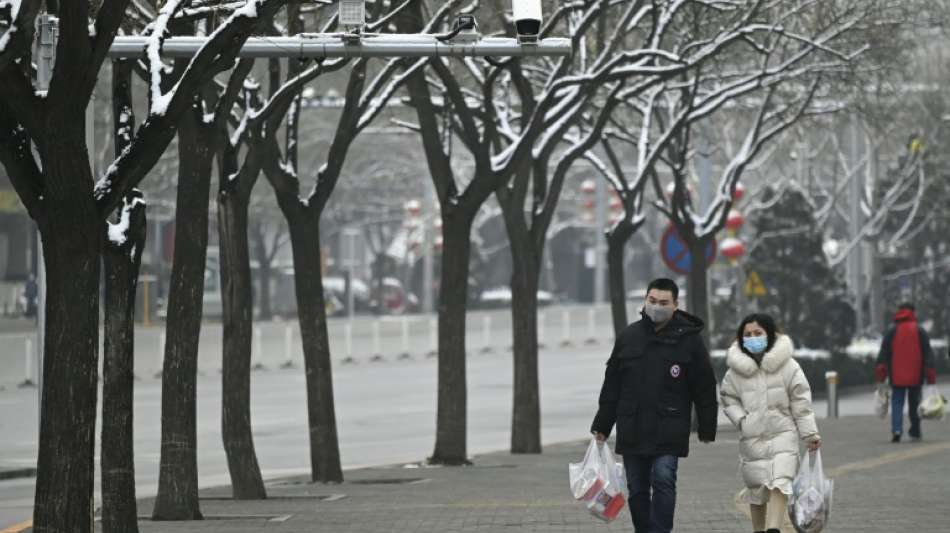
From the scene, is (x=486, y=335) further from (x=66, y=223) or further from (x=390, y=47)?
(x=66, y=223)

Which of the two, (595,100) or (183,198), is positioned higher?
(595,100)

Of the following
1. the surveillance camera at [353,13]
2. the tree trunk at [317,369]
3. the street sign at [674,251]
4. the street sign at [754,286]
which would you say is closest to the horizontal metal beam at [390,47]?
the surveillance camera at [353,13]

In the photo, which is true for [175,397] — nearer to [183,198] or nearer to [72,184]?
[183,198]

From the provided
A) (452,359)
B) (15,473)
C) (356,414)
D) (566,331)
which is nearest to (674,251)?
(452,359)

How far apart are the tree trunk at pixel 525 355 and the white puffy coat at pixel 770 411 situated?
1221 centimetres

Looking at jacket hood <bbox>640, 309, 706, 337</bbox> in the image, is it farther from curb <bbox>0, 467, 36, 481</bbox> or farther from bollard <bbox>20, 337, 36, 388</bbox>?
bollard <bbox>20, 337, 36, 388</bbox>

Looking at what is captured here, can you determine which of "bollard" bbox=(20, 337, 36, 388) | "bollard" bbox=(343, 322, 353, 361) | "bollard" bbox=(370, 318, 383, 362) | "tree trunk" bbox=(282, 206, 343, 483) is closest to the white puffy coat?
"tree trunk" bbox=(282, 206, 343, 483)

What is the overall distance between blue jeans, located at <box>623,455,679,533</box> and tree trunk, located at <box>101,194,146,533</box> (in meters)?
3.21

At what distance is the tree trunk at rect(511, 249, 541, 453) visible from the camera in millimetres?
25078

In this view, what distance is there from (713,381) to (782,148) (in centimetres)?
3834

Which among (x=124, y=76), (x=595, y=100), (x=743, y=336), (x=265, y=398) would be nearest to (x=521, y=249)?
(x=595, y=100)

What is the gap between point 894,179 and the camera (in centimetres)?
5275

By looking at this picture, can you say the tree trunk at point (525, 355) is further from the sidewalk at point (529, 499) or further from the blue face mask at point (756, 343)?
the blue face mask at point (756, 343)

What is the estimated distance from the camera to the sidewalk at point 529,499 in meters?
15.2
